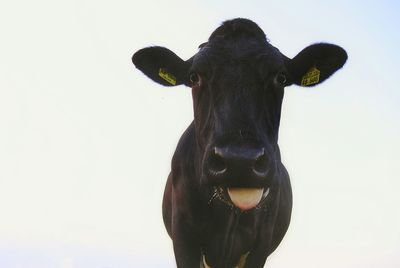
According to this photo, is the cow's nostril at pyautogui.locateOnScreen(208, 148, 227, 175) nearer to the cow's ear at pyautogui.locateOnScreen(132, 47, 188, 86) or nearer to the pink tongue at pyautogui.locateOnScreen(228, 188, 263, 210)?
the pink tongue at pyautogui.locateOnScreen(228, 188, 263, 210)

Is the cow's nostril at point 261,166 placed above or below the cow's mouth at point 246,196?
above

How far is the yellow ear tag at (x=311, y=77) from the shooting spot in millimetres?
6480

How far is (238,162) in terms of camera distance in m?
4.36

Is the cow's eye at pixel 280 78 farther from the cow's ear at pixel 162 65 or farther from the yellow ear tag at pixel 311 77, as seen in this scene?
the cow's ear at pixel 162 65

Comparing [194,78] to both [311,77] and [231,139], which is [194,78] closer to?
[231,139]

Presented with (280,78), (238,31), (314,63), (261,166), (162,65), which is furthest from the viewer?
(162,65)

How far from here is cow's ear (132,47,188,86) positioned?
6555 mm

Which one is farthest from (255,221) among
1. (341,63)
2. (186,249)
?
(341,63)

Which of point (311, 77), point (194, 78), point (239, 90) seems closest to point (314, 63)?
point (311, 77)

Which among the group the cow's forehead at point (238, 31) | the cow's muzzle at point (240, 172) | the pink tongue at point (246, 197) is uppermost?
the cow's forehead at point (238, 31)

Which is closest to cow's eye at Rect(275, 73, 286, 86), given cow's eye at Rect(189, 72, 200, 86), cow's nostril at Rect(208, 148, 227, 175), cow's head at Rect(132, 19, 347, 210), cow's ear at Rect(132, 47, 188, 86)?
cow's head at Rect(132, 19, 347, 210)

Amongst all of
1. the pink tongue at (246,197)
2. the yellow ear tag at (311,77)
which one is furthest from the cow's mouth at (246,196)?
the yellow ear tag at (311,77)

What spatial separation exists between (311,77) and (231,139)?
93.4 inches

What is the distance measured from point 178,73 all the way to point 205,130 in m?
1.43
